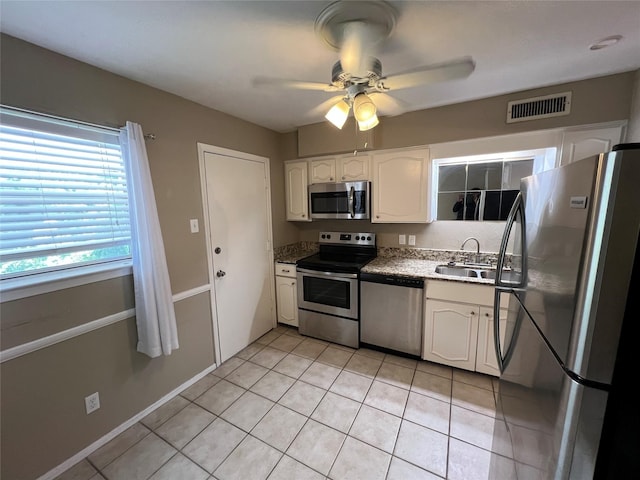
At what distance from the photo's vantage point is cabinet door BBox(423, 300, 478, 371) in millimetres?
2244

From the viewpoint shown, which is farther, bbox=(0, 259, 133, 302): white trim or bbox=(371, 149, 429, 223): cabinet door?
bbox=(371, 149, 429, 223): cabinet door

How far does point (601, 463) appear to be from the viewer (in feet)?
2.07

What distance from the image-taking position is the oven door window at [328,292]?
275 centimetres

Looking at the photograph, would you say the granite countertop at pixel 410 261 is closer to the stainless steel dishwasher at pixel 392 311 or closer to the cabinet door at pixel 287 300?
the stainless steel dishwasher at pixel 392 311

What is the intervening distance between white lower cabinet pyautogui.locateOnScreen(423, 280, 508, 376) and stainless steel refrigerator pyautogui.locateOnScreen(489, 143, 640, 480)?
1.40m

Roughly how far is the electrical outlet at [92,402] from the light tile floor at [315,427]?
0.28 m

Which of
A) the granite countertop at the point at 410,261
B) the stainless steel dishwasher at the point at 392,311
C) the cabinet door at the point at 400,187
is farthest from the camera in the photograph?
the cabinet door at the point at 400,187

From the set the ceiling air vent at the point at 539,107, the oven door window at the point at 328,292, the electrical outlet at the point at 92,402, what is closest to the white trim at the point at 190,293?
the electrical outlet at the point at 92,402

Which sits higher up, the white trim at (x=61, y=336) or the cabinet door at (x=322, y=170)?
the cabinet door at (x=322, y=170)

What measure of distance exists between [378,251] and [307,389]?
1.66 meters

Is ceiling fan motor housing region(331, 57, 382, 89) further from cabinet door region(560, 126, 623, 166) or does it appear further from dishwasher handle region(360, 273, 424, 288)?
cabinet door region(560, 126, 623, 166)

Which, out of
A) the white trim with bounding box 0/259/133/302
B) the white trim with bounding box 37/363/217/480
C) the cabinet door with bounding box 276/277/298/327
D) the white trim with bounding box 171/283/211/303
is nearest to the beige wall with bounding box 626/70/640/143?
the cabinet door with bounding box 276/277/298/327

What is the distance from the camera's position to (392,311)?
2.54 meters

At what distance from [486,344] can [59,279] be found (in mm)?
3037
